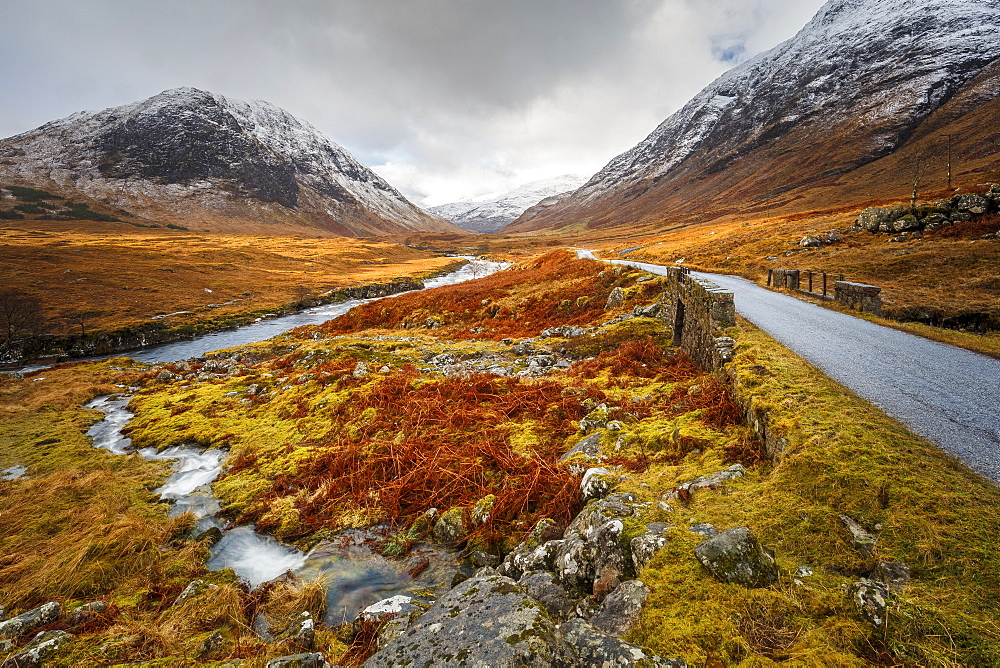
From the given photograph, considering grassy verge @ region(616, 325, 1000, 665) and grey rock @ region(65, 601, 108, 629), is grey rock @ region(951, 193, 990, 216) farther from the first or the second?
grey rock @ region(65, 601, 108, 629)

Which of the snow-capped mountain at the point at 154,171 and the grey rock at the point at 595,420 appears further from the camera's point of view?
the snow-capped mountain at the point at 154,171

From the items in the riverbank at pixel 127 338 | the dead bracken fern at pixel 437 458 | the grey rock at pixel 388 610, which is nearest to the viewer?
the grey rock at pixel 388 610

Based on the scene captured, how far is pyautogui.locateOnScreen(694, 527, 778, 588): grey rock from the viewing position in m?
3.49

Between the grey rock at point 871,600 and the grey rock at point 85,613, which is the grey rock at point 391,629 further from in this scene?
the grey rock at point 871,600

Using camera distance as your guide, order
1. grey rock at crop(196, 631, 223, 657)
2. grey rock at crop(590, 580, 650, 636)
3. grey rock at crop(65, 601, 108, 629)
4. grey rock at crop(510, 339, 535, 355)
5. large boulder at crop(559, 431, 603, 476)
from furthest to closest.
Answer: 1. grey rock at crop(510, 339, 535, 355)
2. large boulder at crop(559, 431, 603, 476)
3. grey rock at crop(65, 601, 108, 629)
4. grey rock at crop(196, 631, 223, 657)
5. grey rock at crop(590, 580, 650, 636)

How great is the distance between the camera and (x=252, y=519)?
741 centimetres

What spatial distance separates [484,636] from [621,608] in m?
1.36

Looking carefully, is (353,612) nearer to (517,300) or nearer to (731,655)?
(731,655)

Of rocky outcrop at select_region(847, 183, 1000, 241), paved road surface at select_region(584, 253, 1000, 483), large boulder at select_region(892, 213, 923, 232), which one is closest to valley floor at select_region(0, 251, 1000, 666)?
paved road surface at select_region(584, 253, 1000, 483)

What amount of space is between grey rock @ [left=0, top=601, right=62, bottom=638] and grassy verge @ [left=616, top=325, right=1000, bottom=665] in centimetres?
740

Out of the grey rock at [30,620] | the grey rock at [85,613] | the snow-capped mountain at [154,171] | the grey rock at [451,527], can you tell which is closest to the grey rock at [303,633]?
the grey rock at [451,527]

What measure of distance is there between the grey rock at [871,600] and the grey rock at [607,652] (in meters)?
1.51

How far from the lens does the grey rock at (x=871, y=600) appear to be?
2.90 m

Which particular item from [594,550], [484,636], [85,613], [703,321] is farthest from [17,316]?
[703,321]
